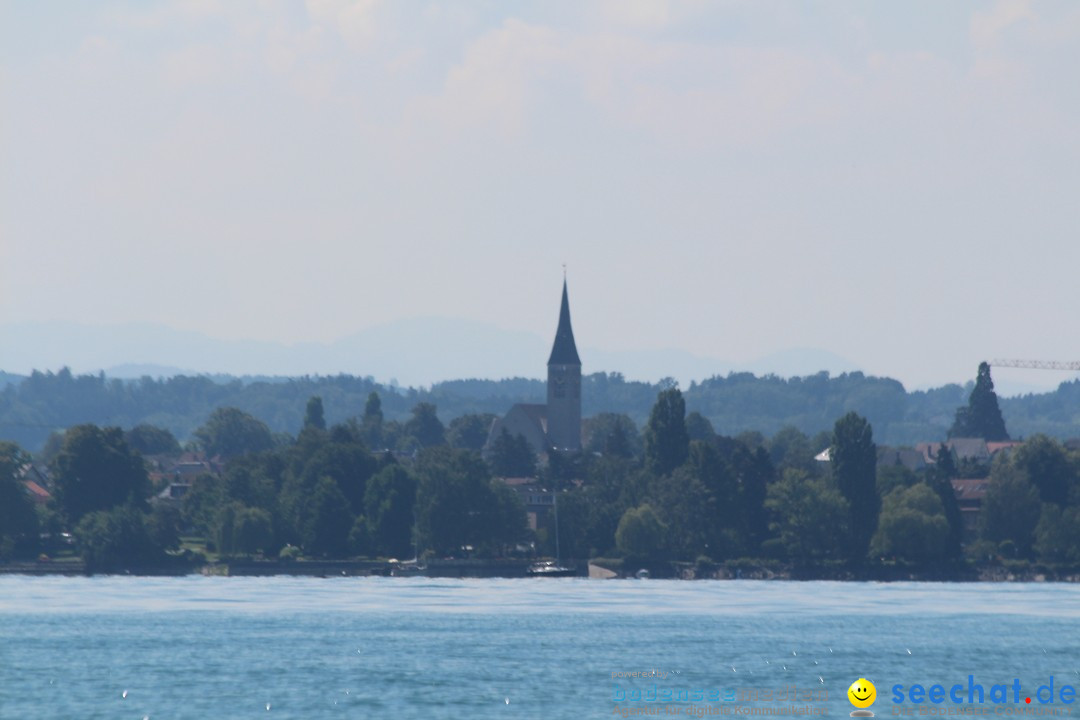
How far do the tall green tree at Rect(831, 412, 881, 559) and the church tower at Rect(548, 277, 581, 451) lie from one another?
234ft

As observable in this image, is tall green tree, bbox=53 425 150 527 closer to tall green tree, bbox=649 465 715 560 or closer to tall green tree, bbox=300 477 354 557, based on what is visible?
tall green tree, bbox=300 477 354 557

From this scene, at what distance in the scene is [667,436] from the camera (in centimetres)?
13000

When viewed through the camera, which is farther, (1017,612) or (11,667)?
(1017,612)

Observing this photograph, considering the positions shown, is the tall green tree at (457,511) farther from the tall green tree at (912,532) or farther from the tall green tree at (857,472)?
the tall green tree at (912,532)

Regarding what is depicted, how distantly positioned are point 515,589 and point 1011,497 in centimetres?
3484

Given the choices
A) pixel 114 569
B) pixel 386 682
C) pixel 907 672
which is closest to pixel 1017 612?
pixel 907 672

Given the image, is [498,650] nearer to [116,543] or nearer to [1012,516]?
[116,543]

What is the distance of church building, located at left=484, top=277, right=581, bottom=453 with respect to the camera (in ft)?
625

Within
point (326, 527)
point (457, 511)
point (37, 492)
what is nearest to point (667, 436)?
point (457, 511)

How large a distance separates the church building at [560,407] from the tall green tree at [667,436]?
5782 cm

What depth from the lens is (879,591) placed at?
102562 mm

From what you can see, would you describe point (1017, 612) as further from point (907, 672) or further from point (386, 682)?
point (386, 682)

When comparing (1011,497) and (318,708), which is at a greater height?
(1011,497)

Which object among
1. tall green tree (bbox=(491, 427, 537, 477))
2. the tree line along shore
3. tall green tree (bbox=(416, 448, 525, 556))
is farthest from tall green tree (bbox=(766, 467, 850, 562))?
tall green tree (bbox=(491, 427, 537, 477))
